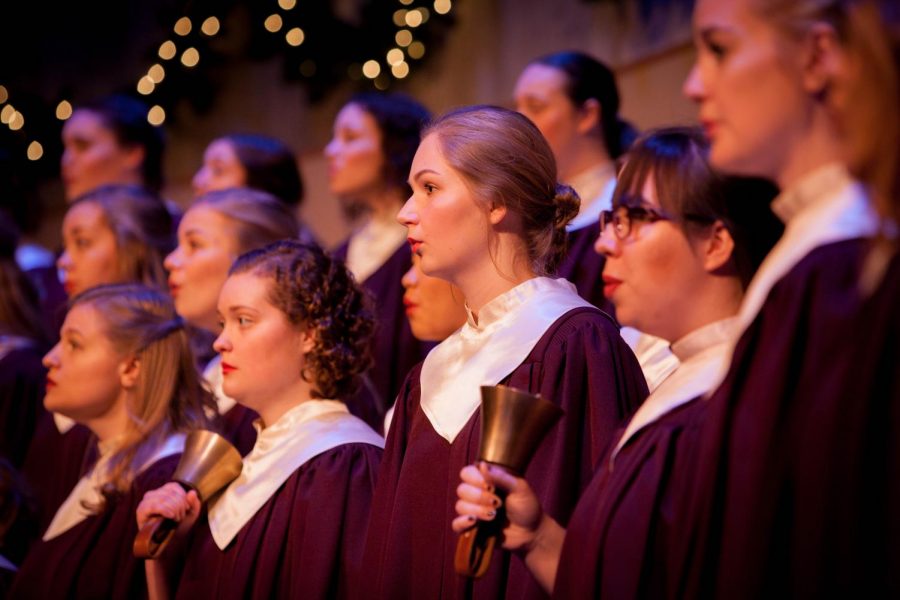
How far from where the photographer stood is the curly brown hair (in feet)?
11.1

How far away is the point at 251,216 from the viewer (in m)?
4.32

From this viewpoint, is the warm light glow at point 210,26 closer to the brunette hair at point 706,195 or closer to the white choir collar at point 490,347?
the white choir collar at point 490,347

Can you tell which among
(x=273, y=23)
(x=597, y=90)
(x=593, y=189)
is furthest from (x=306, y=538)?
(x=273, y=23)

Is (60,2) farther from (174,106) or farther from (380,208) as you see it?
(380,208)

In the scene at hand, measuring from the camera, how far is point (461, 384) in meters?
2.75

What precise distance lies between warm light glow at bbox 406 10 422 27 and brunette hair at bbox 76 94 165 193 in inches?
55.0

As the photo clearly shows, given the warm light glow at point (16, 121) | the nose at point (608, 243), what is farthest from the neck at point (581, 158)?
the warm light glow at point (16, 121)

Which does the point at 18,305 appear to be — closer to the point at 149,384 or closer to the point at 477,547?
the point at 149,384

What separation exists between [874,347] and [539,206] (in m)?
1.38

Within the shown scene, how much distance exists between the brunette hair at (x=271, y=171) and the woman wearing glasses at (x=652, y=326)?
2909 millimetres

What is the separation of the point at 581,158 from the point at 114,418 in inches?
72.2

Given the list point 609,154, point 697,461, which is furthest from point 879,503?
point 609,154

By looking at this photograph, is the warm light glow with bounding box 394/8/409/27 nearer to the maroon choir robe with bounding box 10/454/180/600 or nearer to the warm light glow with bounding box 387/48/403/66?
the warm light glow with bounding box 387/48/403/66

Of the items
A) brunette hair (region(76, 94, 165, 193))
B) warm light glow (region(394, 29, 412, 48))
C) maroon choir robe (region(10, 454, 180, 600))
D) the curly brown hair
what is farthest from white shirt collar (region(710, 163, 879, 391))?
warm light glow (region(394, 29, 412, 48))
